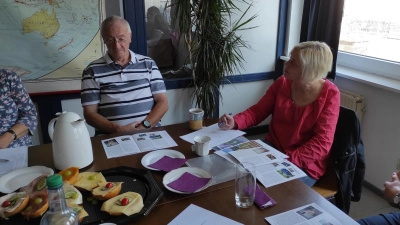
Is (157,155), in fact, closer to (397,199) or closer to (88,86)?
(88,86)

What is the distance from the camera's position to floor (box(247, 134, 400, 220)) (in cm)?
227

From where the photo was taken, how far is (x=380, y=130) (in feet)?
8.17

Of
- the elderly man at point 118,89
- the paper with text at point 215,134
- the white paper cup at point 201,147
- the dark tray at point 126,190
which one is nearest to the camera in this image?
the dark tray at point 126,190

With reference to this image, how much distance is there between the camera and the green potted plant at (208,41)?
2742 mm

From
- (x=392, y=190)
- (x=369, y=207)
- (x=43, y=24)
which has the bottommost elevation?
(x=369, y=207)

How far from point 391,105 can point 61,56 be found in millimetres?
2568

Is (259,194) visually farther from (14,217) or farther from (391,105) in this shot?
(391,105)

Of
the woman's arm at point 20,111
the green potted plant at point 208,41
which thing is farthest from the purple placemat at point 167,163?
the green potted plant at point 208,41

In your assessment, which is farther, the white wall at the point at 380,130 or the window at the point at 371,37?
the window at the point at 371,37

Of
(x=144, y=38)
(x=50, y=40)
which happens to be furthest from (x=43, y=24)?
(x=144, y=38)

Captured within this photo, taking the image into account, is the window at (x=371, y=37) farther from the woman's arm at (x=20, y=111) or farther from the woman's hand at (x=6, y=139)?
the woman's hand at (x=6, y=139)

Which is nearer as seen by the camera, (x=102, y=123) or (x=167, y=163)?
(x=167, y=163)

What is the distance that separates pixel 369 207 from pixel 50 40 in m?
2.73

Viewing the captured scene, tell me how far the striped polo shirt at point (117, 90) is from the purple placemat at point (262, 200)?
3.91 ft
